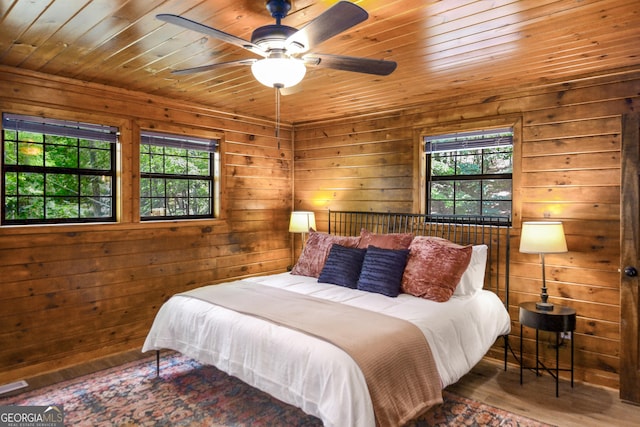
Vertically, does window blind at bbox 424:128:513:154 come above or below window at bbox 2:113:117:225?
above

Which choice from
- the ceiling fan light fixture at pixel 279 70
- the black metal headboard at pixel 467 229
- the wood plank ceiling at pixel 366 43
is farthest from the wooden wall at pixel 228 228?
the ceiling fan light fixture at pixel 279 70

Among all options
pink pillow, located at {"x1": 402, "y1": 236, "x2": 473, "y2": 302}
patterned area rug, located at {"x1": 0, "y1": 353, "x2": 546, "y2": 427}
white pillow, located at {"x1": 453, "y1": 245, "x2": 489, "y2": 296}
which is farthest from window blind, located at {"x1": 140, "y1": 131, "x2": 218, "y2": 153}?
white pillow, located at {"x1": 453, "y1": 245, "x2": 489, "y2": 296}

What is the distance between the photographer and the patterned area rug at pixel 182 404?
2.53 meters

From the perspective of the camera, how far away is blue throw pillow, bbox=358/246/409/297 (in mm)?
3092

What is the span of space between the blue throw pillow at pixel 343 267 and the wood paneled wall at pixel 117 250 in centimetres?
147

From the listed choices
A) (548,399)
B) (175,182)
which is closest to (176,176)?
(175,182)

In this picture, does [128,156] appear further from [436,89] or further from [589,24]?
[589,24]

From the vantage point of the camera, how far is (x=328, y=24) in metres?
1.64

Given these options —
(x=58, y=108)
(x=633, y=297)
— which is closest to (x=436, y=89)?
(x=633, y=297)

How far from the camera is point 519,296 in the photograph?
348 centimetres

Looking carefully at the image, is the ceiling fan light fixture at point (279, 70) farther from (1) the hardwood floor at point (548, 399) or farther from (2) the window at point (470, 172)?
(1) the hardwood floor at point (548, 399)

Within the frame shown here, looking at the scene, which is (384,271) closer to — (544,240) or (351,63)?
(544,240)

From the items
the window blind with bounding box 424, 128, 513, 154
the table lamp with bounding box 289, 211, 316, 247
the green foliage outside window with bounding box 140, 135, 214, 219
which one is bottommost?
the table lamp with bounding box 289, 211, 316, 247

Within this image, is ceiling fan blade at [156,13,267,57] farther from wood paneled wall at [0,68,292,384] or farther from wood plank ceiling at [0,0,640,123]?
wood paneled wall at [0,68,292,384]
